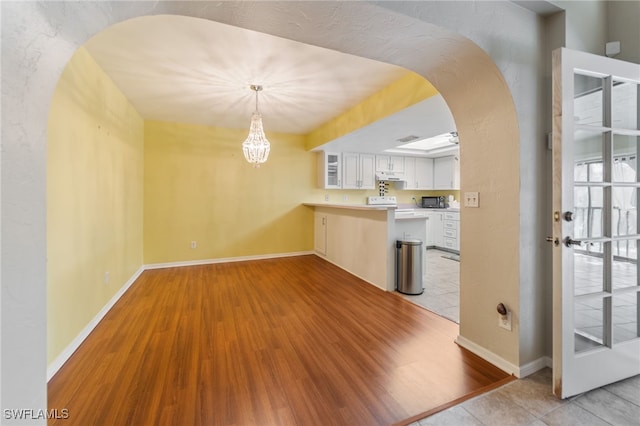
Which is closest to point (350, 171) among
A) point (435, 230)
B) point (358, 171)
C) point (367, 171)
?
point (358, 171)

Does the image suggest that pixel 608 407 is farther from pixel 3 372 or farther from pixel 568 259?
pixel 3 372

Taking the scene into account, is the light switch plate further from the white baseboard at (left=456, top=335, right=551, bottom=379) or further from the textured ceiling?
the textured ceiling

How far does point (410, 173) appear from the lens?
628 cm

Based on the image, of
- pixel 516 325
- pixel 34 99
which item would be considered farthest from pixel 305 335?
pixel 34 99

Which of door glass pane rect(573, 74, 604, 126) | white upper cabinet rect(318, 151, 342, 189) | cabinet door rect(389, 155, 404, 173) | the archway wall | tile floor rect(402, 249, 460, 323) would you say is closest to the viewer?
the archway wall

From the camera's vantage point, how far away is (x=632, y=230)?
1708 millimetres

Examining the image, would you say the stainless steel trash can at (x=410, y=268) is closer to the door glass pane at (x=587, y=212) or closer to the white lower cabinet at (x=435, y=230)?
the door glass pane at (x=587, y=212)

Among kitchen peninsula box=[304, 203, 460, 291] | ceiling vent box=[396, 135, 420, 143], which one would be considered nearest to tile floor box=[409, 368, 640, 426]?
kitchen peninsula box=[304, 203, 460, 291]

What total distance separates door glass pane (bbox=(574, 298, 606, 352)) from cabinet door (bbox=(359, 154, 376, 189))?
14.3ft

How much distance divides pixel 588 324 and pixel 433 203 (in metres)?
5.09

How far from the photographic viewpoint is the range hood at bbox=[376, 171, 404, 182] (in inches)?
232

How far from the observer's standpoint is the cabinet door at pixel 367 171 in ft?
18.8

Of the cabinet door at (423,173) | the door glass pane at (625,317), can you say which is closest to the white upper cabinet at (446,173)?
the cabinet door at (423,173)

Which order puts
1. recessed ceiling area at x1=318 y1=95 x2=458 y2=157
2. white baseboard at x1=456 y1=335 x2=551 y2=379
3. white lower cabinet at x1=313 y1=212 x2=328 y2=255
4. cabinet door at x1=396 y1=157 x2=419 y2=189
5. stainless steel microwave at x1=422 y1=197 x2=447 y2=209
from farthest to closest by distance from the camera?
stainless steel microwave at x1=422 y1=197 x2=447 y2=209
cabinet door at x1=396 y1=157 x2=419 y2=189
white lower cabinet at x1=313 y1=212 x2=328 y2=255
recessed ceiling area at x1=318 y1=95 x2=458 y2=157
white baseboard at x1=456 y1=335 x2=551 y2=379
